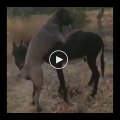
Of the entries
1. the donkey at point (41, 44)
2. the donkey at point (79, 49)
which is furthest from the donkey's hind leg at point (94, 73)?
the donkey at point (41, 44)

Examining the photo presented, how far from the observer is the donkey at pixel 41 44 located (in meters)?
1.56

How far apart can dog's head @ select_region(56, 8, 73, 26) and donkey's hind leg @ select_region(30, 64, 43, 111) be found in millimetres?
178

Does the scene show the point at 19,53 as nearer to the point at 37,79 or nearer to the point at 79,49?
the point at 37,79

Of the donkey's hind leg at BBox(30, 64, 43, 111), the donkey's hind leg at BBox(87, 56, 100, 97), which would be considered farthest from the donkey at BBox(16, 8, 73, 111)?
the donkey's hind leg at BBox(87, 56, 100, 97)

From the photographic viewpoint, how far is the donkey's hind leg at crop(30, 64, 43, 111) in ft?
5.14

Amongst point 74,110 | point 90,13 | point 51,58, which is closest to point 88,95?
point 74,110

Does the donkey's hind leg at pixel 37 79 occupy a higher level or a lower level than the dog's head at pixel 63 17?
lower

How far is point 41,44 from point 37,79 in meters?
0.13

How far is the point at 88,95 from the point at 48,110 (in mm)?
155

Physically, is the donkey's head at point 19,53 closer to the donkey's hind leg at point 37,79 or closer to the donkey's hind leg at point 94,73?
the donkey's hind leg at point 37,79

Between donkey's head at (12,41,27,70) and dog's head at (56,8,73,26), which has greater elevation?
dog's head at (56,8,73,26)

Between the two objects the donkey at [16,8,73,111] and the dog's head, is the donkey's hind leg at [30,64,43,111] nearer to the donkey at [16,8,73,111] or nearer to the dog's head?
the donkey at [16,8,73,111]

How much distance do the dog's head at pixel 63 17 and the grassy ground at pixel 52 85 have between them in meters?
0.05
